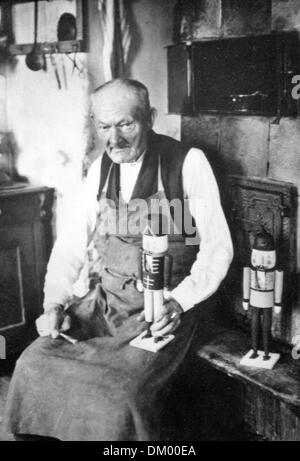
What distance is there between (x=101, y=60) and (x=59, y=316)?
176 centimetres

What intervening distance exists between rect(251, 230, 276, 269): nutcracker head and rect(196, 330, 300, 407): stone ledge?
0.53 m

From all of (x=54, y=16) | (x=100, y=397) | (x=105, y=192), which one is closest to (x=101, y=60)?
(x=54, y=16)

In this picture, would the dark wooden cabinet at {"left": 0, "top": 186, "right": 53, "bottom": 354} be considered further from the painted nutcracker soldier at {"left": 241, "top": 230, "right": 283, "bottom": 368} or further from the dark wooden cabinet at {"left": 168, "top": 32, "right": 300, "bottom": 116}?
the painted nutcracker soldier at {"left": 241, "top": 230, "right": 283, "bottom": 368}

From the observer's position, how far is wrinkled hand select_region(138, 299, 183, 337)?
262 cm

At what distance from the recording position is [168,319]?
2.65m

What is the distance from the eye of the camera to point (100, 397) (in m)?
2.34

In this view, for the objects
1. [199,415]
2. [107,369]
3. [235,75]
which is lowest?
[199,415]

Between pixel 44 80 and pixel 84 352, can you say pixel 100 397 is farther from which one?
pixel 44 80

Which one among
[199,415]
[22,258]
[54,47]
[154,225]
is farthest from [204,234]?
[54,47]

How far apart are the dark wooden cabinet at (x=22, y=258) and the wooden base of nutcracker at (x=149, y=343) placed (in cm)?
151

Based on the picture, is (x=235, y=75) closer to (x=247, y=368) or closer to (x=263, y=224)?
(x=263, y=224)

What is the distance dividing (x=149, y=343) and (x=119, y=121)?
1.16 m

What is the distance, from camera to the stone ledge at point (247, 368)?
8.16ft

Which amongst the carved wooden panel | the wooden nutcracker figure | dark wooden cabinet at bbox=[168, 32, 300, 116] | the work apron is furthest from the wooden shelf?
the wooden nutcracker figure
